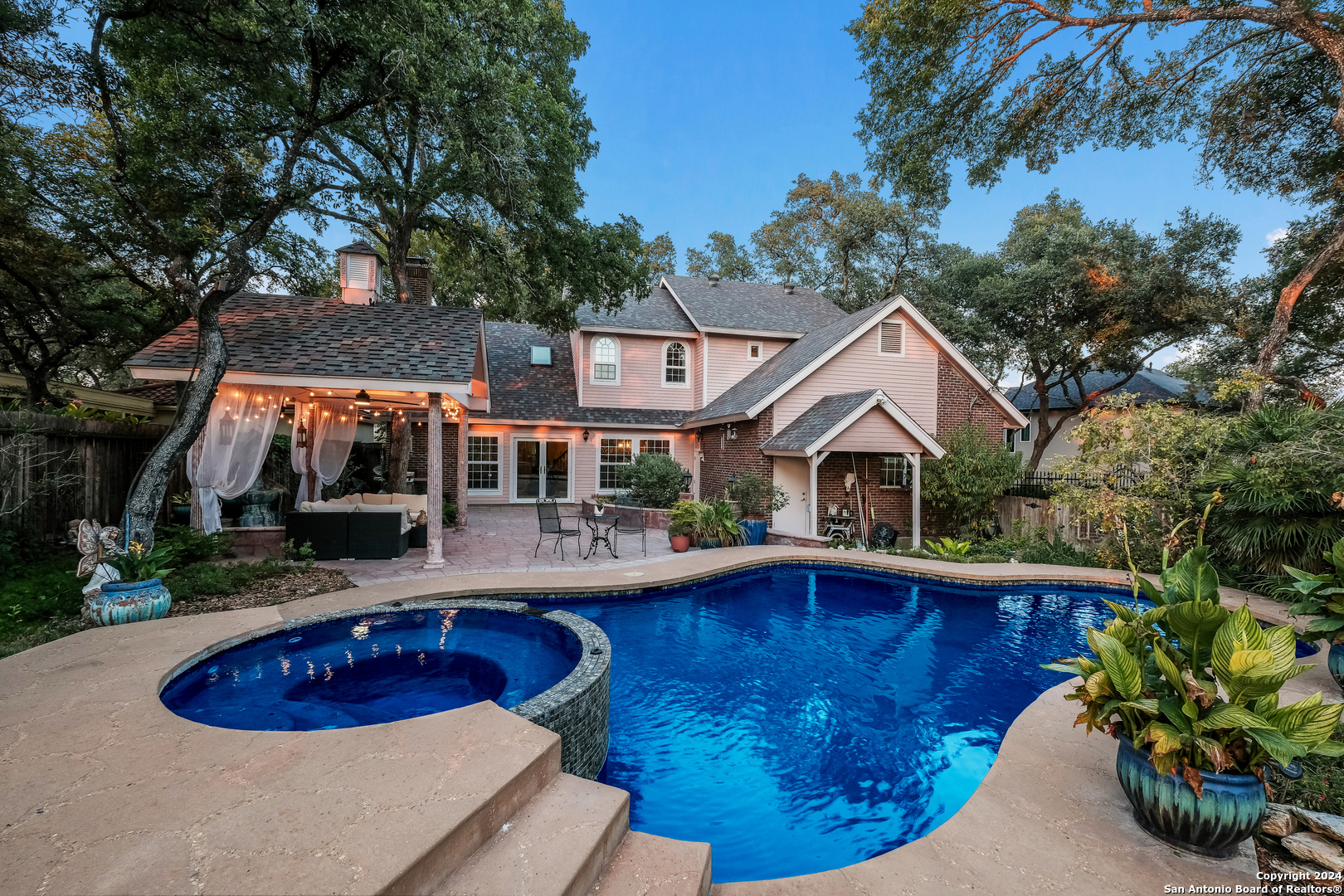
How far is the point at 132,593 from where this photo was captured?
212 inches

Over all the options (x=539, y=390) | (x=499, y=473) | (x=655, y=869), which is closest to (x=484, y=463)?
(x=499, y=473)

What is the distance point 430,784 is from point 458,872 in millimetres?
441

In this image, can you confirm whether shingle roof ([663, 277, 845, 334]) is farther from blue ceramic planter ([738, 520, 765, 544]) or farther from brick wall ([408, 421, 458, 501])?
brick wall ([408, 421, 458, 501])

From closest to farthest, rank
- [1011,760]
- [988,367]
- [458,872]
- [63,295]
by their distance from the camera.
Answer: [458,872] < [1011,760] < [63,295] < [988,367]

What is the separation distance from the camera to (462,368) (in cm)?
856

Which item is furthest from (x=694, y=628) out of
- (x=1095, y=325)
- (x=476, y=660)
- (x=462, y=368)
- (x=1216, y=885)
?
(x=1095, y=325)

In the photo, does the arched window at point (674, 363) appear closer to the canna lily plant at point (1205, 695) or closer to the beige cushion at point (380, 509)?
the beige cushion at point (380, 509)

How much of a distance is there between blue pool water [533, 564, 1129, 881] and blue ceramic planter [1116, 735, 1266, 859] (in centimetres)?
119

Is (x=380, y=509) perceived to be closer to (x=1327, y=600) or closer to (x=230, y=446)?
(x=230, y=446)

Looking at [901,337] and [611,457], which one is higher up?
[901,337]

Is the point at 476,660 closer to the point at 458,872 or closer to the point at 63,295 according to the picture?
the point at 458,872

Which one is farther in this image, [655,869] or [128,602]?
[128,602]

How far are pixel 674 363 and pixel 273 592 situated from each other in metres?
12.9

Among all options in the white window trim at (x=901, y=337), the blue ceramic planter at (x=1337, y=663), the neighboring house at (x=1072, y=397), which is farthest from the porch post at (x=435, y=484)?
the neighboring house at (x=1072, y=397)
